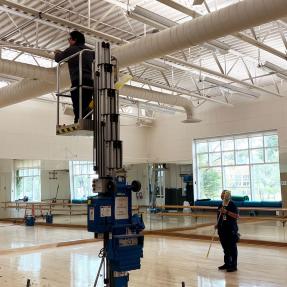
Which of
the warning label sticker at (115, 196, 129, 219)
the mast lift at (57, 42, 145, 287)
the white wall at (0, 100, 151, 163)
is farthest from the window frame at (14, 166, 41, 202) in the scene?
the warning label sticker at (115, 196, 129, 219)

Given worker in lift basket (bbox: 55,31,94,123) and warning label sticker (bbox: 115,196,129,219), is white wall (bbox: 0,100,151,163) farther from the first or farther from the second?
warning label sticker (bbox: 115,196,129,219)

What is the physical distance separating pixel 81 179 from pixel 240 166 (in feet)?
23.9

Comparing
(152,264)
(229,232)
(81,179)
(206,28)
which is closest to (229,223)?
(229,232)

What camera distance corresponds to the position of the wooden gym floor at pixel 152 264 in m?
6.71

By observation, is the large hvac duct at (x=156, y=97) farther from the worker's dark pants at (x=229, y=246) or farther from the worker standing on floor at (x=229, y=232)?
the worker's dark pants at (x=229, y=246)

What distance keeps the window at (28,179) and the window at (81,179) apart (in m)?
1.34

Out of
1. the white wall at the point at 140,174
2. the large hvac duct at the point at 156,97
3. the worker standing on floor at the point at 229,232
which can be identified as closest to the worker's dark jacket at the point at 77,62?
the worker standing on floor at the point at 229,232

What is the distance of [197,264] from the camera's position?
8.11 m

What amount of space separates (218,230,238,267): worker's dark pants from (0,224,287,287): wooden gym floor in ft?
0.76

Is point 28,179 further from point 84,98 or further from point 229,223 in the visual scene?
point 84,98

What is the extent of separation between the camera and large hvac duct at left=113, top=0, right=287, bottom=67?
245 inches

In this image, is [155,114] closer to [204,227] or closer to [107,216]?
[204,227]

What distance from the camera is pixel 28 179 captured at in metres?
15.6

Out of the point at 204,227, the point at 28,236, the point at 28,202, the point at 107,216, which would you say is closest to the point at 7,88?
the point at 28,236
